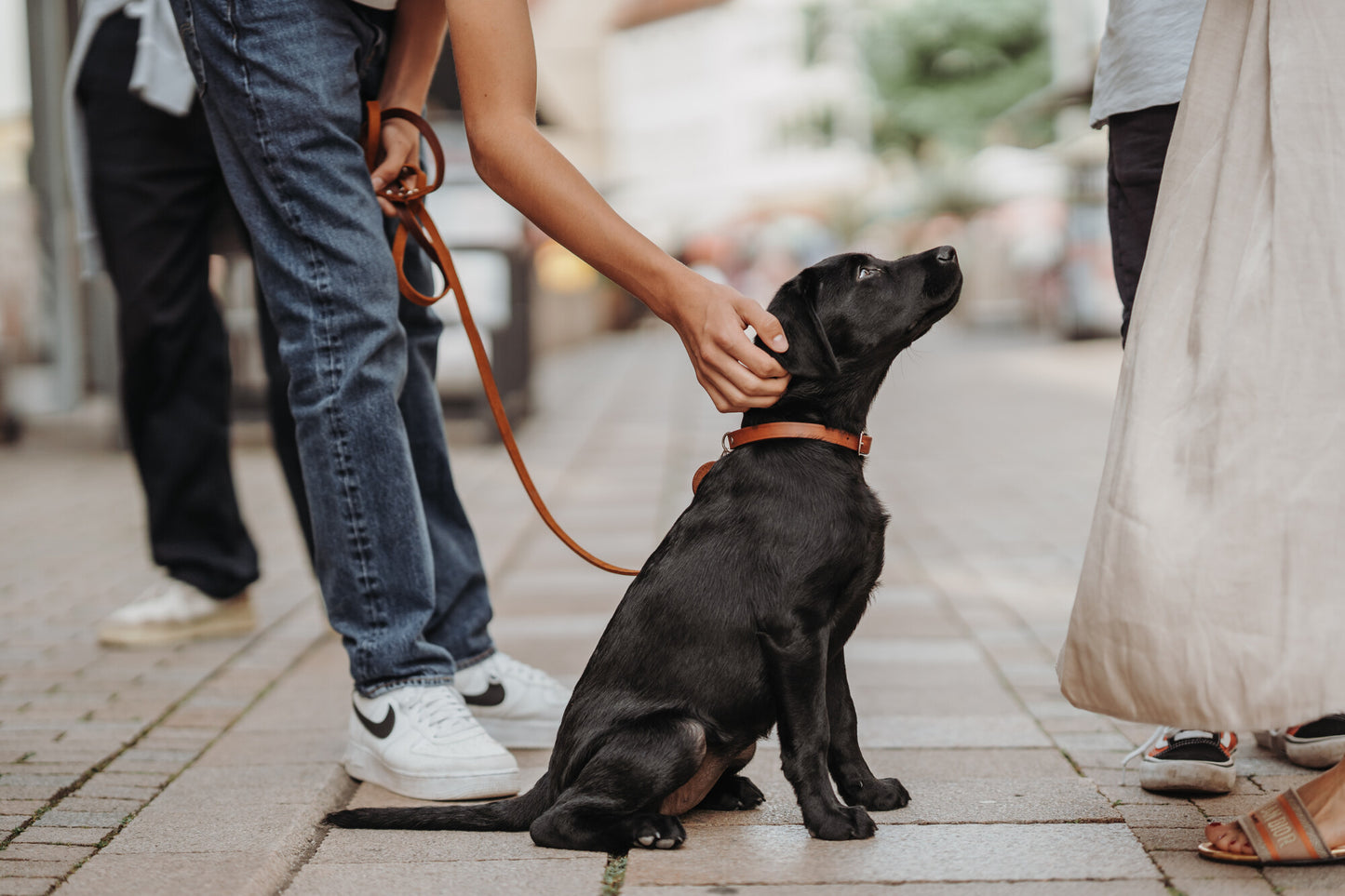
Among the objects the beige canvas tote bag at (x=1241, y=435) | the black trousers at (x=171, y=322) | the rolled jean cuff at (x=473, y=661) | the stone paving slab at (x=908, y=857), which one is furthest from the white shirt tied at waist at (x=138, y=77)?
the beige canvas tote bag at (x=1241, y=435)

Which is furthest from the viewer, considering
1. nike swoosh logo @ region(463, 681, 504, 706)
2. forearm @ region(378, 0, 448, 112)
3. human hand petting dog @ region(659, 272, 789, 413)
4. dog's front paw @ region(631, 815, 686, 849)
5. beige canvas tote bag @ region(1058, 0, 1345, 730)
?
nike swoosh logo @ region(463, 681, 504, 706)

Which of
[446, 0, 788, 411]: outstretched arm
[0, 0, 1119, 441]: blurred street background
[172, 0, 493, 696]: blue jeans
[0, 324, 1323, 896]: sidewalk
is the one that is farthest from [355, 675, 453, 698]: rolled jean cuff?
[0, 0, 1119, 441]: blurred street background

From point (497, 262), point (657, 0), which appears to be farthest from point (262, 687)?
point (657, 0)

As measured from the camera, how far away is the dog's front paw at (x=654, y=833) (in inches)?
88.8

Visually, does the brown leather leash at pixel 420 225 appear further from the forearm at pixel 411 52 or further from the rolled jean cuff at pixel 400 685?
the rolled jean cuff at pixel 400 685

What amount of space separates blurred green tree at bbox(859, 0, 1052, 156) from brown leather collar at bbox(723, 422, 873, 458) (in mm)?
34976

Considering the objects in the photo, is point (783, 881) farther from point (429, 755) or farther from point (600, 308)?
point (600, 308)

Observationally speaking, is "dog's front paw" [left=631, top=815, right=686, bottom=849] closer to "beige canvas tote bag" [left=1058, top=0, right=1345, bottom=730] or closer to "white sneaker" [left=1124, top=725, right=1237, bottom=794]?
"beige canvas tote bag" [left=1058, top=0, right=1345, bottom=730]

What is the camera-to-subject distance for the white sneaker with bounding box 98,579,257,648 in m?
3.84

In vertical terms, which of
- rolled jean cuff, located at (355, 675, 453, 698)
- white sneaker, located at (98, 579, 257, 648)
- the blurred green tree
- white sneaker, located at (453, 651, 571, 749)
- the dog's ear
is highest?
the blurred green tree

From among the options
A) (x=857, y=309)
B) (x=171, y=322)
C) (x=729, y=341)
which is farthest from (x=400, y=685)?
(x=171, y=322)

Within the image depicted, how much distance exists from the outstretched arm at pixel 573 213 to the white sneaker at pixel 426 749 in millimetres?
895

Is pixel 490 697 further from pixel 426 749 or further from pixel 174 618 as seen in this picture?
pixel 174 618

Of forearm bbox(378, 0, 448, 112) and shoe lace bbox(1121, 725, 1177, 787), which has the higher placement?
forearm bbox(378, 0, 448, 112)
